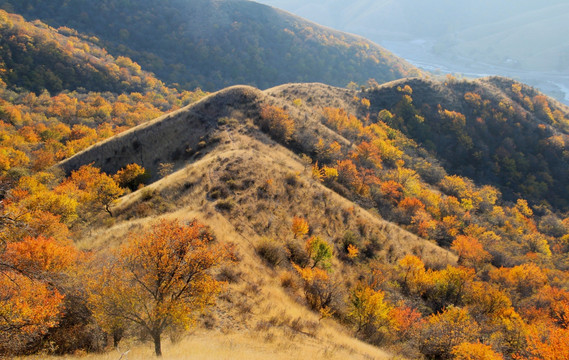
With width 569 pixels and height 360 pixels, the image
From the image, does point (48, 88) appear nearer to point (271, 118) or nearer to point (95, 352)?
point (271, 118)

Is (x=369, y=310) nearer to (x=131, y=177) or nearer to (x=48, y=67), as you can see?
(x=131, y=177)

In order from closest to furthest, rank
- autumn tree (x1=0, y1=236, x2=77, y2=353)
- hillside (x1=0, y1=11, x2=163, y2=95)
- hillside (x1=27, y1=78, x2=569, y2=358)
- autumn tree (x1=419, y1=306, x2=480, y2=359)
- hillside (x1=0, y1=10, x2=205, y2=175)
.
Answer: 1. autumn tree (x1=0, y1=236, x2=77, y2=353)
2. autumn tree (x1=419, y1=306, x2=480, y2=359)
3. hillside (x1=27, y1=78, x2=569, y2=358)
4. hillside (x1=0, y1=10, x2=205, y2=175)
5. hillside (x1=0, y1=11, x2=163, y2=95)

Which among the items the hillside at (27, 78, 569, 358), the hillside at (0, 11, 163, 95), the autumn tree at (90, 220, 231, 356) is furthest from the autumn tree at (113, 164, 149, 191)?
the hillside at (0, 11, 163, 95)

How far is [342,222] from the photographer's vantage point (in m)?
43.2

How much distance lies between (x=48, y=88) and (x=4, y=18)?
46.3 m

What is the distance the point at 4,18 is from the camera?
136125mm

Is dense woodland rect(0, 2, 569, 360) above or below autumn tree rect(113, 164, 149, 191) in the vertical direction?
above

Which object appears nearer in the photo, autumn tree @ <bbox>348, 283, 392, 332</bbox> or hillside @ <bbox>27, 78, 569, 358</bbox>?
autumn tree @ <bbox>348, 283, 392, 332</bbox>

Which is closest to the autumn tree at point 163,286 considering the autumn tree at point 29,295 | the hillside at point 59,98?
the autumn tree at point 29,295

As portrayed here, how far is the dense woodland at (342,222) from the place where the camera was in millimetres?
16188

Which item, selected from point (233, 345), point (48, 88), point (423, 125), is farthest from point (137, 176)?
point (48, 88)

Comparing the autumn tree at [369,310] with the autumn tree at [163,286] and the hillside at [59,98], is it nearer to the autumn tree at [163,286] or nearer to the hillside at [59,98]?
the autumn tree at [163,286]

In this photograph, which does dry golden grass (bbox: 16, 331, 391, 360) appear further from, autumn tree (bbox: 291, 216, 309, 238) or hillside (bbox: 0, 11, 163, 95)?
hillside (bbox: 0, 11, 163, 95)

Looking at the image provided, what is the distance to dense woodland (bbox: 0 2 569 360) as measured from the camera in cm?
1619
